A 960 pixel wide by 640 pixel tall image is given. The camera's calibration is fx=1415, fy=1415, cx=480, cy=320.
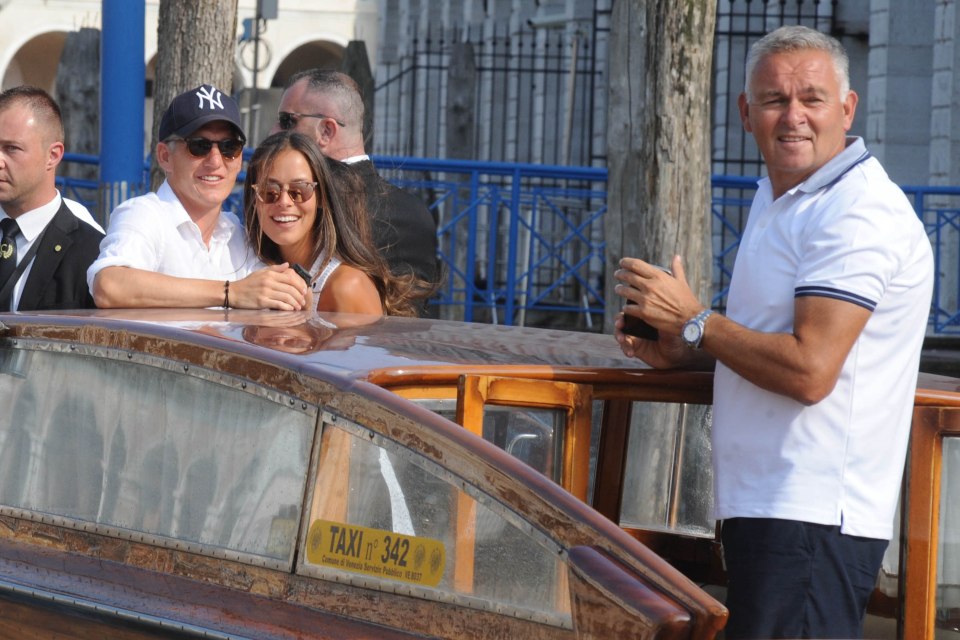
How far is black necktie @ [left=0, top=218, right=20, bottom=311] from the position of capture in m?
4.45

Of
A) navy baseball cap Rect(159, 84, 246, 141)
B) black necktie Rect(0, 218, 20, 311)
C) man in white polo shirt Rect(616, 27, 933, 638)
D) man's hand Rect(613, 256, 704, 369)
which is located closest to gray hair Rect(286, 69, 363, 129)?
navy baseball cap Rect(159, 84, 246, 141)

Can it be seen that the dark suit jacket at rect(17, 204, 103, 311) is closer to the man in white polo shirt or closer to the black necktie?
the black necktie

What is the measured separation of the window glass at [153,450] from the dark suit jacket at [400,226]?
1755 millimetres

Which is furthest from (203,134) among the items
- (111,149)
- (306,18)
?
(306,18)

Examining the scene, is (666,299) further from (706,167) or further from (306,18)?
(306,18)

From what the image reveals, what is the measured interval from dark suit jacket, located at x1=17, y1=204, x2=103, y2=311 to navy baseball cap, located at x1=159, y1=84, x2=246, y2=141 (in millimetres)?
586

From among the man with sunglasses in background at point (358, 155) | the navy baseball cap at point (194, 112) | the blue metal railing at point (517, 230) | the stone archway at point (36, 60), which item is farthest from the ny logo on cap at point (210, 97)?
the stone archway at point (36, 60)

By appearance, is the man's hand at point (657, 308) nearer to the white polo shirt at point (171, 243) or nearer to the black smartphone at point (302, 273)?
the black smartphone at point (302, 273)

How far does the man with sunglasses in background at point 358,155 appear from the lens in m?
4.82

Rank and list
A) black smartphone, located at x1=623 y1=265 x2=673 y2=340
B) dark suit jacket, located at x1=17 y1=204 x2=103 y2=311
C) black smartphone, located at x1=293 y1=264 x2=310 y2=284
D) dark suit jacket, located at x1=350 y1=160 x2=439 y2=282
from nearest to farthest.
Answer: black smartphone, located at x1=623 y1=265 x2=673 y2=340 < black smartphone, located at x1=293 y1=264 x2=310 y2=284 < dark suit jacket, located at x1=17 y1=204 x2=103 y2=311 < dark suit jacket, located at x1=350 y1=160 x2=439 y2=282

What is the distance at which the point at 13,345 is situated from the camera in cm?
321

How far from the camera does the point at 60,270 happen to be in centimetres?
446

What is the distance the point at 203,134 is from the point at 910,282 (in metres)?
2.19

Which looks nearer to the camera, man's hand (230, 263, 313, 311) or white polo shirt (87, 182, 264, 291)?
man's hand (230, 263, 313, 311)
